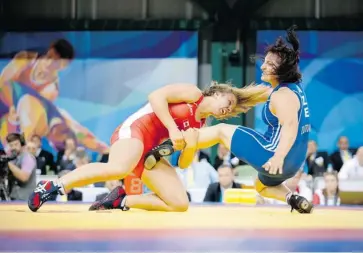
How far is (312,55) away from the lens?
10.1 m

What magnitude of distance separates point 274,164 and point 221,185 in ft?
8.23

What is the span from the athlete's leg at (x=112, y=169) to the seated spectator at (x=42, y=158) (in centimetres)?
529

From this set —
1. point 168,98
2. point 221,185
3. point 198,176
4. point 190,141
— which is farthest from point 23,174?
point 190,141

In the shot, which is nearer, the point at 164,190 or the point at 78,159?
the point at 164,190

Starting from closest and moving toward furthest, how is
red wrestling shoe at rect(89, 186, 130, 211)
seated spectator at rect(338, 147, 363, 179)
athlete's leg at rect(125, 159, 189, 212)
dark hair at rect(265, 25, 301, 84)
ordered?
1. dark hair at rect(265, 25, 301, 84)
2. athlete's leg at rect(125, 159, 189, 212)
3. red wrestling shoe at rect(89, 186, 130, 211)
4. seated spectator at rect(338, 147, 363, 179)

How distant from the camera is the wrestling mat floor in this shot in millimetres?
2771

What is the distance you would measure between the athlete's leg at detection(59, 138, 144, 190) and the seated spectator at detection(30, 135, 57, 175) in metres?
5.29

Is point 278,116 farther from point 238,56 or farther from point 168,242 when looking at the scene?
point 238,56

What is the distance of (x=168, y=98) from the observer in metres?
4.13

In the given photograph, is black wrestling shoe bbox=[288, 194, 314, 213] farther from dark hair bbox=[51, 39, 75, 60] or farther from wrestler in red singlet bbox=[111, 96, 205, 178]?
dark hair bbox=[51, 39, 75, 60]

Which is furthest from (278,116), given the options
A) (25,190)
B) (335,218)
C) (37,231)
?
(25,190)

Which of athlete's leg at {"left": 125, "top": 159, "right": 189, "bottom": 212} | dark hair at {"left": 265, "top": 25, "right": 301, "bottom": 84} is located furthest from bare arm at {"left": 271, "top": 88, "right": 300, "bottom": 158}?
athlete's leg at {"left": 125, "top": 159, "right": 189, "bottom": 212}

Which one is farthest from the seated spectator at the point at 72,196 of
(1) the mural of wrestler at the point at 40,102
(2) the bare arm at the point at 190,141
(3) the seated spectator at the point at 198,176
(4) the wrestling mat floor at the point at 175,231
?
(2) the bare arm at the point at 190,141

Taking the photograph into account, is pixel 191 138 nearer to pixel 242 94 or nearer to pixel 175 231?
pixel 242 94
